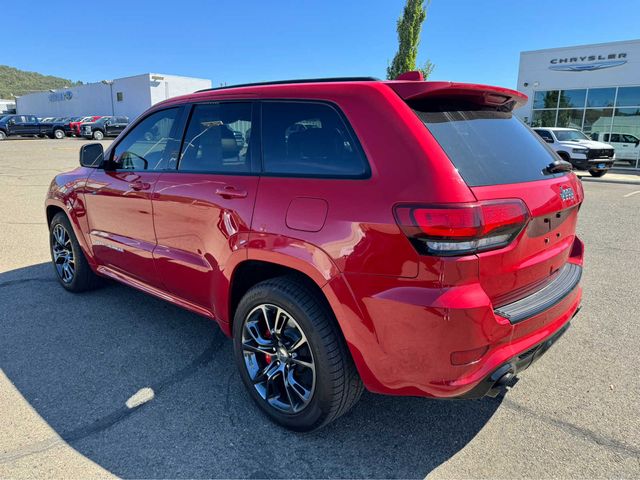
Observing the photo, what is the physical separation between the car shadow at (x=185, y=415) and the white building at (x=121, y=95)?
123ft

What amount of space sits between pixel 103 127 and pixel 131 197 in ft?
112

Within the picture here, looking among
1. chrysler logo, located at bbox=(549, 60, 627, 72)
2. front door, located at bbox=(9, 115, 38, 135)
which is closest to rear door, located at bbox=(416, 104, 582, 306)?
chrysler logo, located at bbox=(549, 60, 627, 72)

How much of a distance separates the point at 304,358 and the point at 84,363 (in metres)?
1.80

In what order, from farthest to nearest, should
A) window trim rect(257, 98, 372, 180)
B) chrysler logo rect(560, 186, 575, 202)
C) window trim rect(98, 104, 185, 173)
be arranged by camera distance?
window trim rect(98, 104, 185, 173)
chrysler logo rect(560, 186, 575, 202)
window trim rect(257, 98, 372, 180)

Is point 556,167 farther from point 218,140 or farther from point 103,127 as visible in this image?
point 103,127

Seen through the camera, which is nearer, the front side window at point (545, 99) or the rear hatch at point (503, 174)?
the rear hatch at point (503, 174)

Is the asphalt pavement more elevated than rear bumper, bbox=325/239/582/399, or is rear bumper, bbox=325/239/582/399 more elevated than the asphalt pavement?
rear bumper, bbox=325/239/582/399

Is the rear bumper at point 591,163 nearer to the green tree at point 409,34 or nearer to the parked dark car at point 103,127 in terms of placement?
the green tree at point 409,34

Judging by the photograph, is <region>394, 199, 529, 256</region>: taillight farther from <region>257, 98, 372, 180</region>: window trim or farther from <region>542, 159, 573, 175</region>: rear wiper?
<region>542, 159, 573, 175</region>: rear wiper

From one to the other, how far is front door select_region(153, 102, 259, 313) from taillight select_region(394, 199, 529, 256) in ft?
3.29

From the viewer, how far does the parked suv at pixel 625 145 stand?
21.1m

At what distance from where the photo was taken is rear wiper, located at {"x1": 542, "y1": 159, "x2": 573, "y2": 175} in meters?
2.52

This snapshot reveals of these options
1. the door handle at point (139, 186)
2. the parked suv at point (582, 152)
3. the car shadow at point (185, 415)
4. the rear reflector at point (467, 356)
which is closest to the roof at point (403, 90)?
the door handle at point (139, 186)

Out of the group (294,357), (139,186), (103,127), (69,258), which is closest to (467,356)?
(294,357)
